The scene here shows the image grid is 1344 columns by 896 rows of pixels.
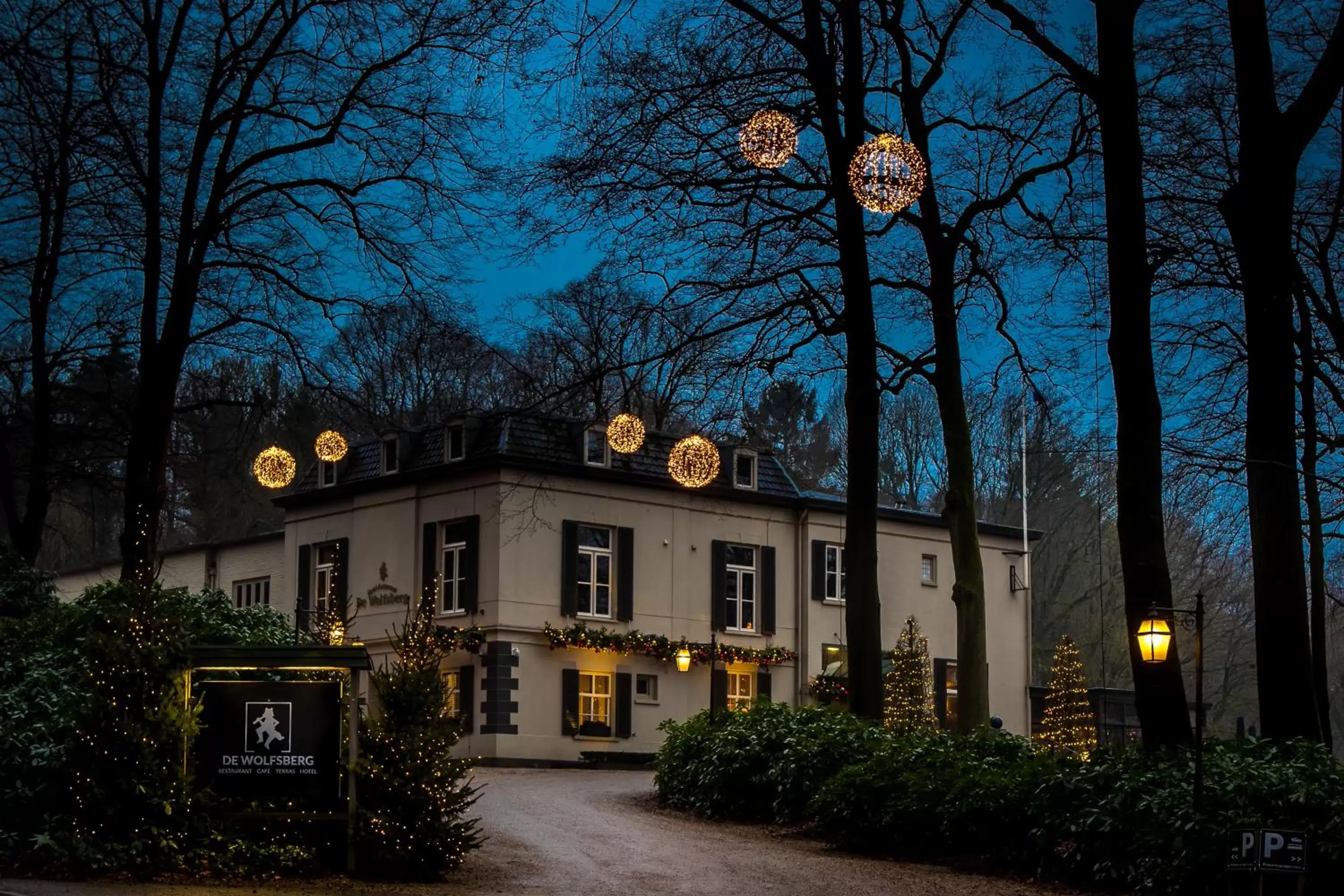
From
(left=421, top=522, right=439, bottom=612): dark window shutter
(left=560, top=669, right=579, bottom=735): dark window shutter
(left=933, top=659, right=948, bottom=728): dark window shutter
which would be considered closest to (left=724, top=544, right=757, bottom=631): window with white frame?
(left=560, top=669, right=579, bottom=735): dark window shutter

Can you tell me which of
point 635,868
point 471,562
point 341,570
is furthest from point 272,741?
point 341,570

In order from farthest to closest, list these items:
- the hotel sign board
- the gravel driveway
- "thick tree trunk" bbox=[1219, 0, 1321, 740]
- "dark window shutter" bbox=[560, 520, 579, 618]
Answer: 1. "dark window shutter" bbox=[560, 520, 579, 618]
2. "thick tree trunk" bbox=[1219, 0, 1321, 740]
3. the hotel sign board
4. the gravel driveway

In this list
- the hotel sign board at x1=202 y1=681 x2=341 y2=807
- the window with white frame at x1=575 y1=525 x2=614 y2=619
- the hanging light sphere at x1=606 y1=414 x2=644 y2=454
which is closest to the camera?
the hotel sign board at x1=202 y1=681 x2=341 y2=807

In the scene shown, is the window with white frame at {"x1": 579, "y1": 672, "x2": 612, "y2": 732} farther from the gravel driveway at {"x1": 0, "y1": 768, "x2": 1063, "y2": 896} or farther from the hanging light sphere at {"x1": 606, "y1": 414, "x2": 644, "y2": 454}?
the gravel driveway at {"x1": 0, "y1": 768, "x2": 1063, "y2": 896}

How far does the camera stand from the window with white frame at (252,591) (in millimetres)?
43750

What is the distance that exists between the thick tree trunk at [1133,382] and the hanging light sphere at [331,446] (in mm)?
12524

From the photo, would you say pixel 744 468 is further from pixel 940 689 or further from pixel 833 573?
pixel 940 689

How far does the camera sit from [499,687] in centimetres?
3566

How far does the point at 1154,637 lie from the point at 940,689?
29601mm

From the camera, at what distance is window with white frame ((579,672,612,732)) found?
3734 centimetres

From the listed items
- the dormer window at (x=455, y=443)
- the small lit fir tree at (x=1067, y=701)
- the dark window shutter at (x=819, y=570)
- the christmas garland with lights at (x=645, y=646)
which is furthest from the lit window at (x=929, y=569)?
the dormer window at (x=455, y=443)

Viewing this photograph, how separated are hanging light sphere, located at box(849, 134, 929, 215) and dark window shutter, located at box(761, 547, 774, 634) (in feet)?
82.0

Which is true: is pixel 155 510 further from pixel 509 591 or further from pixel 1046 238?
pixel 509 591

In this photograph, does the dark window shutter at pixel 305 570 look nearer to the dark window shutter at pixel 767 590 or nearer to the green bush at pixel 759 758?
the dark window shutter at pixel 767 590
